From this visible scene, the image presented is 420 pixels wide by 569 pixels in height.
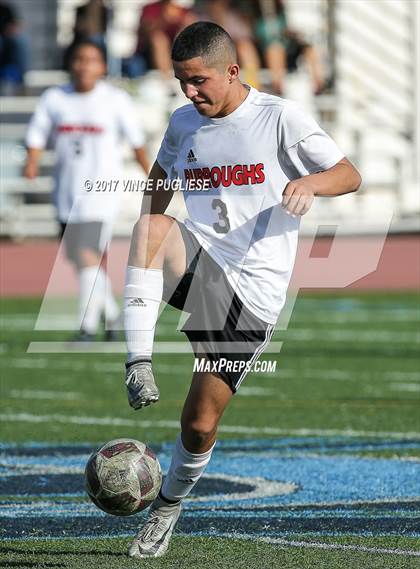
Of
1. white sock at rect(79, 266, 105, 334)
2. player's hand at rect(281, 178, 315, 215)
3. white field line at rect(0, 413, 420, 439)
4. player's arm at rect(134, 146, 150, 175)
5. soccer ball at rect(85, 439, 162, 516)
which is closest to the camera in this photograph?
player's hand at rect(281, 178, 315, 215)

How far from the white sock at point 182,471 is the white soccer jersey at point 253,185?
1.88ft

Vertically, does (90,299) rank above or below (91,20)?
above

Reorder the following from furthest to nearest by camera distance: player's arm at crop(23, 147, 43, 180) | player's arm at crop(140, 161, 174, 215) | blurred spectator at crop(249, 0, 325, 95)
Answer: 1. blurred spectator at crop(249, 0, 325, 95)
2. player's arm at crop(23, 147, 43, 180)
3. player's arm at crop(140, 161, 174, 215)

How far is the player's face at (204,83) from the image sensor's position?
17.6ft

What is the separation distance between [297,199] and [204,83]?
2.33 ft

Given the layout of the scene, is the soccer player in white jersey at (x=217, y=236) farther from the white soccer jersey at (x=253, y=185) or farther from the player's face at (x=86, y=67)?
the player's face at (x=86, y=67)

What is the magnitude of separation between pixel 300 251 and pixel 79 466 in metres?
10.8

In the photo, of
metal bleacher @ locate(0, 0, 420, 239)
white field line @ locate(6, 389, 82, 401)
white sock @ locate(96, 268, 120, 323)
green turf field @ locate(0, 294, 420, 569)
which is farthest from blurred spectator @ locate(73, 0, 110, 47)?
Result: white field line @ locate(6, 389, 82, 401)

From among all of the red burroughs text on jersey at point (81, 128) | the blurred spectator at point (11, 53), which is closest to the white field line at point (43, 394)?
the red burroughs text on jersey at point (81, 128)

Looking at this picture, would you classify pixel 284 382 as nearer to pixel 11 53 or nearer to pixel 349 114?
pixel 11 53

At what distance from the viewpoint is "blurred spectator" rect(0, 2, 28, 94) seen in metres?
20.9

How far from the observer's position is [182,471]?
5.42 metres

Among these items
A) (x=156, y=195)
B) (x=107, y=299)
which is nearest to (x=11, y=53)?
(x=107, y=299)

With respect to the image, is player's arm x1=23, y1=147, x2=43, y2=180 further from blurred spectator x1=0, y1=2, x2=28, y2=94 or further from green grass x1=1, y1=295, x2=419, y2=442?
blurred spectator x1=0, y1=2, x2=28, y2=94
